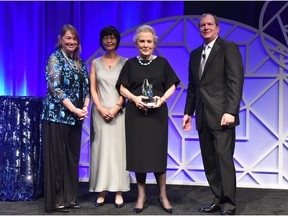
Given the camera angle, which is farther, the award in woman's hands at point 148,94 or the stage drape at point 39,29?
the stage drape at point 39,29

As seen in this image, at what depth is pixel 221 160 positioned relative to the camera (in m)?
3.12

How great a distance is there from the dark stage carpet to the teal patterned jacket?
741 mm

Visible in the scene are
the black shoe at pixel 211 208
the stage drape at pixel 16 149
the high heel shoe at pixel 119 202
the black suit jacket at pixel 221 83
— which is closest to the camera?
the black suit jacket at pixel 221 83

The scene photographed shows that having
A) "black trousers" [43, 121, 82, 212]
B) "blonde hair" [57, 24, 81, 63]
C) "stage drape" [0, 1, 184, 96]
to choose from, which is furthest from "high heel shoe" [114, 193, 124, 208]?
"stage drape" [0, 1, 184, 96]

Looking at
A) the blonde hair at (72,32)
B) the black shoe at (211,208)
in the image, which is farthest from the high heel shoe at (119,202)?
the blonde hair at (72,32)

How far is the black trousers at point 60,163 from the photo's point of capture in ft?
10.6

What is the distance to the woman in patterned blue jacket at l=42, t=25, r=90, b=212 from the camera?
3182mm

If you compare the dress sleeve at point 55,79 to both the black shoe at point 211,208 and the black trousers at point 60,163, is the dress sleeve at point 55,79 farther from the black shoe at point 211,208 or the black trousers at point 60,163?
the black shoe at point 211,208

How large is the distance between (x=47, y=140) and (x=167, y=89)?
98 centimetres

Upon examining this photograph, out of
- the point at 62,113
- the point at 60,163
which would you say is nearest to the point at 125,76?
the point at 62,113

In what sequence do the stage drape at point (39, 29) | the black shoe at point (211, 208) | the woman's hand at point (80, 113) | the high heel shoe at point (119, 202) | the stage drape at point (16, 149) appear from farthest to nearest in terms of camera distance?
the stage drape at point (39, 29) < the stage drape at point (16, 149) < the high heel shoe at point (119, 202) < the black shoe at point (211, 208) < the woman's hand at point (80, 113)

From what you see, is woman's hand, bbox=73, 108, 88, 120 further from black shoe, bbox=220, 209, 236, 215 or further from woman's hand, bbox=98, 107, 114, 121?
black shoe, bbox=220, 209, 236, 215

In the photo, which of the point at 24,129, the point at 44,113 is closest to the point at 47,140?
the point at 44,113

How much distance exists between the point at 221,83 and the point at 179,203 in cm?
112
